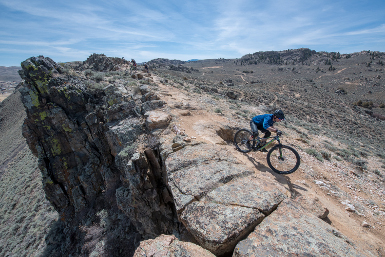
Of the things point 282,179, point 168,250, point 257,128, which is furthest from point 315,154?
point 168,250

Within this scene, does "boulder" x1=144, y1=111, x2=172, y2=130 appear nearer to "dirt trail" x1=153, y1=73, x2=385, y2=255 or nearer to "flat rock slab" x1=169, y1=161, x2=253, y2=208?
"dirt trail" x1=153, y1=73, x2=385, y2=255

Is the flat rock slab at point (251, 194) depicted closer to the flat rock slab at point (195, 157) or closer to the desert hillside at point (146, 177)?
the desert hillside at point (146, 177)

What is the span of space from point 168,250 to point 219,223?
1110 millimetres

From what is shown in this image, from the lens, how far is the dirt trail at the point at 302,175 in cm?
461

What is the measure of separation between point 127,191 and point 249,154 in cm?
600

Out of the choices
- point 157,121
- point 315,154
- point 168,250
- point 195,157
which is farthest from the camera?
point 315,154

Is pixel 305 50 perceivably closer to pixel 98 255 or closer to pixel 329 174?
pixel 329 174

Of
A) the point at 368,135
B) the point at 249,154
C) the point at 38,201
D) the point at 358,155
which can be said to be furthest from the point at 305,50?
the point at 38,201

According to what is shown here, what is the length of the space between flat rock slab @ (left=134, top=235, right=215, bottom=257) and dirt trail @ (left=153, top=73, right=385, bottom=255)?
289 centimetres

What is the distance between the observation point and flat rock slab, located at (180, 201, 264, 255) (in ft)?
10.6

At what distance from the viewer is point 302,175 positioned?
694cm

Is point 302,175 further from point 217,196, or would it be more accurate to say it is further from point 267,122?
point 217,196

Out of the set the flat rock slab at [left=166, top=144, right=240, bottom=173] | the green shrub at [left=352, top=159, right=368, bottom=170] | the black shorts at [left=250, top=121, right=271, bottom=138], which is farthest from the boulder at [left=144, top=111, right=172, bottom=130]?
the green shrub at [left=352, top=159, right=368, bottom=170]

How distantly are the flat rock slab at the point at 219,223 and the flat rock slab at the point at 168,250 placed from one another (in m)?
0.19
